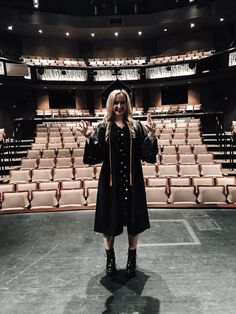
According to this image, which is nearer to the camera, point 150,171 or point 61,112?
point 150,171

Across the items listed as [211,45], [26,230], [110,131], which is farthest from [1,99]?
[110,131]

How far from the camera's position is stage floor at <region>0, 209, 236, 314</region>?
137 centimetres

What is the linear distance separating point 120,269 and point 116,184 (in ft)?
1.71

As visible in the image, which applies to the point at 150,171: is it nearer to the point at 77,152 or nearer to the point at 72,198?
the point at 72,198

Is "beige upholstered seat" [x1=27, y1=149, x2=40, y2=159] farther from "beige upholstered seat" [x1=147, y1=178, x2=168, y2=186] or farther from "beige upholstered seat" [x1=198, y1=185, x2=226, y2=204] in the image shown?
"beige upholstered seat" [x1=198, y1=185, x2=226, y2=204]

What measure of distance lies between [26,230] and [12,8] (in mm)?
10579


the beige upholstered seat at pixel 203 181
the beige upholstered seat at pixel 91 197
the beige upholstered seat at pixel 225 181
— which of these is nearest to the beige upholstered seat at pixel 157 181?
the beige upholstered seat at pixel 203 181

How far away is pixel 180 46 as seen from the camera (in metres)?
12.6

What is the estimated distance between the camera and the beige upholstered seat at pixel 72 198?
3.37 metres

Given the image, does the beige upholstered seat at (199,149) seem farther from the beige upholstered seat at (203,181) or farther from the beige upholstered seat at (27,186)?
the beige upholstered seat at (27,186)

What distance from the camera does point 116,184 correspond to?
159cm

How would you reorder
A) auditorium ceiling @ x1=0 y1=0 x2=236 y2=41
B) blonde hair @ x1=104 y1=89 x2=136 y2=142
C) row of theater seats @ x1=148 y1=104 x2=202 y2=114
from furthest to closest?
row of theater seats @ x1=148 y1=104 x2=202 y2=114 < auditorium ceiling @ x1=0 y1=0 x2=236 y2=41 < blonde hair @ x1=104 y1=89 x2=136 y2=142

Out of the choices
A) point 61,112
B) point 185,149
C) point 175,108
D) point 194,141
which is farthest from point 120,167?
point 61,112

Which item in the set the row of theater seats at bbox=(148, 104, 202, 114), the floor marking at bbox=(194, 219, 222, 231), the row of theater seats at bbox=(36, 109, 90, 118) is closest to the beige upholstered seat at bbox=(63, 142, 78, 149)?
the floor marking at bbox=(194, 219, 222, 231)
